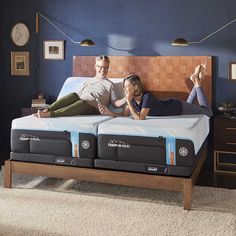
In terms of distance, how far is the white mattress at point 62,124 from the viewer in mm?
3664

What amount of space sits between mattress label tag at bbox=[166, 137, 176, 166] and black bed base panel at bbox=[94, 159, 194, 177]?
0.05 meters

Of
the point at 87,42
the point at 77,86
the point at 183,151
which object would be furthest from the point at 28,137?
the point at 87,42

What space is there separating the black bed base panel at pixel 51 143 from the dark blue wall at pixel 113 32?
1.89 metres

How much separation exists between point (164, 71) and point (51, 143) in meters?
1.98

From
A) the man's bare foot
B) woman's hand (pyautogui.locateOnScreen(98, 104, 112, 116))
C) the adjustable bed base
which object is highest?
woman's hand (pyautogui.locateOnScreen(98, 104, 112, 116))

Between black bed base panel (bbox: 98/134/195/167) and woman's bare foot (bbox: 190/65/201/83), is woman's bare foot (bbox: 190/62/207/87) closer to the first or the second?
woman's bare foot (bbox: 190/65/201/83)

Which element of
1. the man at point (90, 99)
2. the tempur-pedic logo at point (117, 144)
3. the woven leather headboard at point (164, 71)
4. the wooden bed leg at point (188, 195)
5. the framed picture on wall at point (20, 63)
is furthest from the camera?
the framed picture on wall at point (20, 63)

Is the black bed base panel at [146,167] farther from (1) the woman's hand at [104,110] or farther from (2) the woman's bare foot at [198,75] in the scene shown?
(2) the woman's bare foot at [198,75]

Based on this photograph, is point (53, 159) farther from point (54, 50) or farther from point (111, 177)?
point (54, 50)

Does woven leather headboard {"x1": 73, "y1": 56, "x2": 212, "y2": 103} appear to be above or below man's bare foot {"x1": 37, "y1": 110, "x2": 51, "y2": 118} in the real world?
above

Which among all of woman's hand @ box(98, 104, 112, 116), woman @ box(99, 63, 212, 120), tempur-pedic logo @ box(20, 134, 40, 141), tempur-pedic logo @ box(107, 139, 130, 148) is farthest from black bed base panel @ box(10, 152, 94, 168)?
woman's hand @ box(98, 104, 112, 116)

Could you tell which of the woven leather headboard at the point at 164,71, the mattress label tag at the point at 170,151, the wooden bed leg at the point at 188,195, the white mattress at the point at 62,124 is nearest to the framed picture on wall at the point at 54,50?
the woven leather headboard at the point at 164,71

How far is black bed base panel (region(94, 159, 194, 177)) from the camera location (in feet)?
11.0

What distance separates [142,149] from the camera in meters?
3.46
